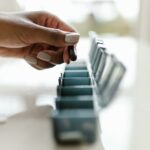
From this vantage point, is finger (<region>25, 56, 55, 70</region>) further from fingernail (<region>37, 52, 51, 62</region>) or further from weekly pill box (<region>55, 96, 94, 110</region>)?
weekly pill box (<region>55, 96, 94, 110</region>)

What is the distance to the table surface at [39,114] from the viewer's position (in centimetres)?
40

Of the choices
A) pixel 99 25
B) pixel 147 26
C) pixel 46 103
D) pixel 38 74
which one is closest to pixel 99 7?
pixel 99 25

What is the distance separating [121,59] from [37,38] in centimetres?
18

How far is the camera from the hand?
0.53m

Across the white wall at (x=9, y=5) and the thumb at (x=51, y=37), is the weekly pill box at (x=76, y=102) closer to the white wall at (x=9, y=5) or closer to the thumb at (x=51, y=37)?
the thumb at (x=51, y=37)

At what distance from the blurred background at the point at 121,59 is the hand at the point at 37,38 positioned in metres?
0.03

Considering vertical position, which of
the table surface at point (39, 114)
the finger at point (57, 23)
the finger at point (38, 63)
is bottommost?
the table surface at point (39, 114)

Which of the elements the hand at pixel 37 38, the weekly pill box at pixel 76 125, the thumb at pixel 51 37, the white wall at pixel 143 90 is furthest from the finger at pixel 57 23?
the weekly pill box at pixel 76 125

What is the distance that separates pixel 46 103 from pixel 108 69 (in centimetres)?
13

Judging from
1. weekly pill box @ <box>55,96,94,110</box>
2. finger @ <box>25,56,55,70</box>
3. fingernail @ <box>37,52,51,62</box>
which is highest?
fingernail @ <box>37,52,51,62</box>

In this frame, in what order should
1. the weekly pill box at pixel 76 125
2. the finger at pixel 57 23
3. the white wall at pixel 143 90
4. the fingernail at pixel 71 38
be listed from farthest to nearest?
1. the finger at pixel 57 23
2. the fingernail at pixel 71 38
3. the white wall at pixel 143 90
4. the weekly pill box at pixel 76 125

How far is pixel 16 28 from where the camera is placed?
56 cm

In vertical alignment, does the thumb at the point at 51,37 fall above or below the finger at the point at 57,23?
below

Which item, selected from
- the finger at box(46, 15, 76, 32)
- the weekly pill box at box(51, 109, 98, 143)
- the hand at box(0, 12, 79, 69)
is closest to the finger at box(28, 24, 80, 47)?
the hand at box(0, 12, 79, 69)
